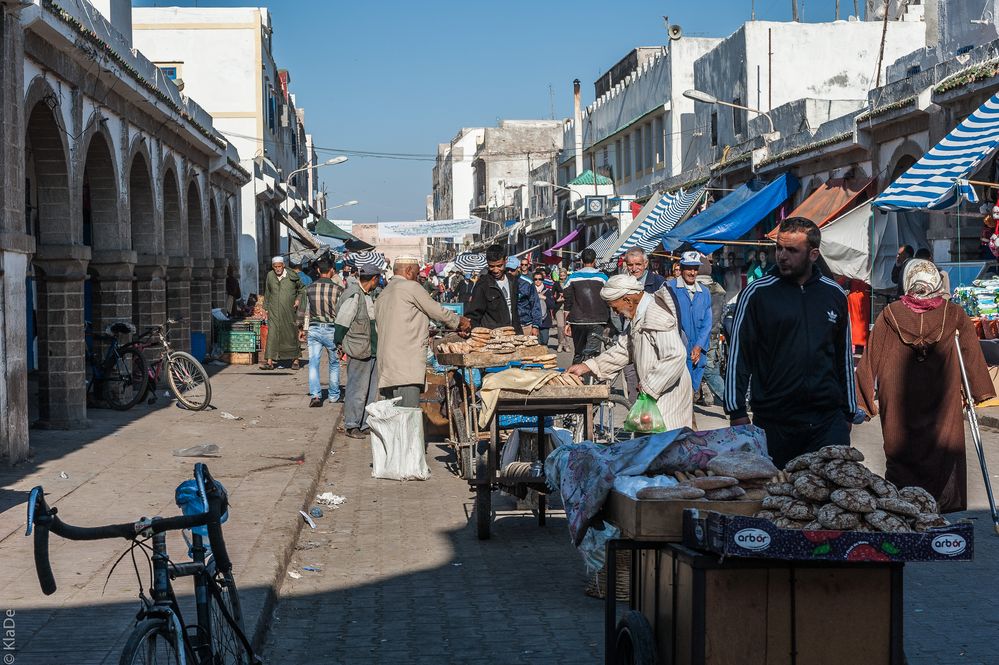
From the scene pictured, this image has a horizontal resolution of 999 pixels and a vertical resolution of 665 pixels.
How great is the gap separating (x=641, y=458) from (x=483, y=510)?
3348 mm

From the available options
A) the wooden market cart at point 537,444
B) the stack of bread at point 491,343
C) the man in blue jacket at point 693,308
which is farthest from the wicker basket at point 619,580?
the man in blue jacket at point 693,308

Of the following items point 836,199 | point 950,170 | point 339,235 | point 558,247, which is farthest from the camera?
point 558,247

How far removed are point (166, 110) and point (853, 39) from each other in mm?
20286

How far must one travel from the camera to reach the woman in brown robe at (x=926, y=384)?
7.02m

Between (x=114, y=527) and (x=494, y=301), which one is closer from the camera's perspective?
(x=114, y=527)

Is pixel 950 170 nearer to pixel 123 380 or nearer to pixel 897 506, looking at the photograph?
pixel 123 380

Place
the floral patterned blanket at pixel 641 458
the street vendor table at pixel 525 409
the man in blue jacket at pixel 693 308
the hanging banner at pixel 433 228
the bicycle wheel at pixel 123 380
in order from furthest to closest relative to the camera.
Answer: the hanging banner at pixel 433 228 → the bicycle wheel at pixel 123 380 → the man in blue jacket at pixel 693 308 → the street vendor table at pixel 525 409 → the floral patterned blanket at pixel 641 458

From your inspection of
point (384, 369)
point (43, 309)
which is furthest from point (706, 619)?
point (43, 309)

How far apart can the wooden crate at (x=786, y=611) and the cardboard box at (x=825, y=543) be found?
0.49ft

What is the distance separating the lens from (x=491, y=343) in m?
9.35

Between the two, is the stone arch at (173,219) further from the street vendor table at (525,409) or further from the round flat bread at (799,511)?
the round flat bread at (799,511)

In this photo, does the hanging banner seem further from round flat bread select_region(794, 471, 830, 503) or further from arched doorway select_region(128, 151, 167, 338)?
round flat bread select_region(794, 471, 830, 503)

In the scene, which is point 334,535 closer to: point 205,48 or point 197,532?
point 197,532

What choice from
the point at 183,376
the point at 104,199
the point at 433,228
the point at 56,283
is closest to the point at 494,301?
the point at 56,283
